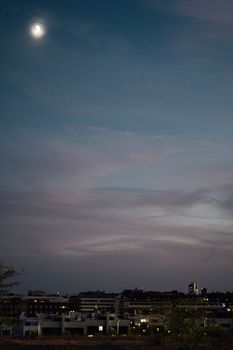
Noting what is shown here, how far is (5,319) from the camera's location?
31.0 meters

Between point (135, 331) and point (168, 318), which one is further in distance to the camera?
point (135, 331)

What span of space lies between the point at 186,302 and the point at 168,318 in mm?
1667

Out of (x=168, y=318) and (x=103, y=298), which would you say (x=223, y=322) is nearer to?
(x=168, y=318)

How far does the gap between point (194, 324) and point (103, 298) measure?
6089 inches

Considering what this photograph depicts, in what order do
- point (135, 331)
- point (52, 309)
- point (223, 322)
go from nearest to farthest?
point (135, 331)
point (223, 322)
point (52, 309)

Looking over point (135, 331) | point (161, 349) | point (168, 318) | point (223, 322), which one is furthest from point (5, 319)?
point (223, 322)

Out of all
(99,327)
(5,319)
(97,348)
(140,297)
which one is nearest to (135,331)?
(99,327)

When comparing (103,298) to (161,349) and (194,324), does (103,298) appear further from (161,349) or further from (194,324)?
(194,324)

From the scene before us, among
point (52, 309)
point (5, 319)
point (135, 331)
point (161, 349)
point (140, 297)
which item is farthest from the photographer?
point (140, 297)

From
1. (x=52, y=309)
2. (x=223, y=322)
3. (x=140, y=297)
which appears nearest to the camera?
(x=223, y=322)

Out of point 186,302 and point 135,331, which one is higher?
point 186,302

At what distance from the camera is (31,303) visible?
156 metres

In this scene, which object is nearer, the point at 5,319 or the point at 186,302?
the point at 5,319

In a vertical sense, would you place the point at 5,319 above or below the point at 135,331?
above
